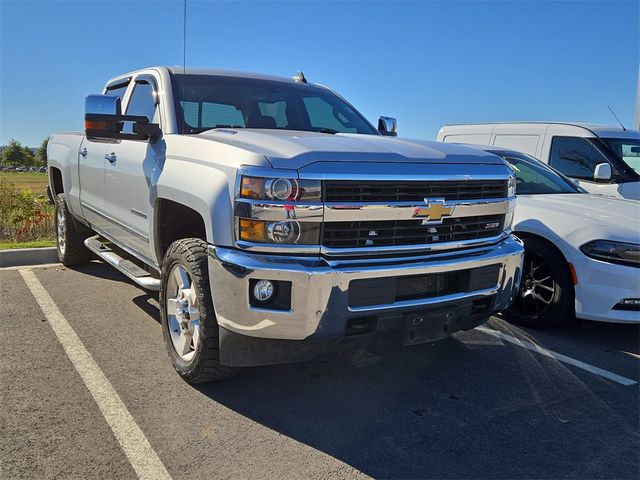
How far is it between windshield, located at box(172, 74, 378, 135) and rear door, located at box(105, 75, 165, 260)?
0.28 m

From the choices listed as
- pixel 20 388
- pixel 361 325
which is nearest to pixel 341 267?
pixel 361 325

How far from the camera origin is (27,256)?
22.8ft

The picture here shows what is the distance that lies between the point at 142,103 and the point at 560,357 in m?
3.82

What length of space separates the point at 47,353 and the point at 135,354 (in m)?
0.60

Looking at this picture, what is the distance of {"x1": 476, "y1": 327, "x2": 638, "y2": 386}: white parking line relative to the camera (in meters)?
3.87

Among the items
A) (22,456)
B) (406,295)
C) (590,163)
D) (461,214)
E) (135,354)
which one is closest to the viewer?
(22,456)

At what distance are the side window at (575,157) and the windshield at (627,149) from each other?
8.6 inches

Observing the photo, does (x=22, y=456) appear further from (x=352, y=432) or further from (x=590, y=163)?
(x=590, y=163)

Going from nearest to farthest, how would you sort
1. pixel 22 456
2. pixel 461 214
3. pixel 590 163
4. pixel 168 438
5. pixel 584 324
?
1. pixel 22 456
2. pixel 168 438
3. pixel 461 214
4. pixel 584 324
5. pixel 590 163

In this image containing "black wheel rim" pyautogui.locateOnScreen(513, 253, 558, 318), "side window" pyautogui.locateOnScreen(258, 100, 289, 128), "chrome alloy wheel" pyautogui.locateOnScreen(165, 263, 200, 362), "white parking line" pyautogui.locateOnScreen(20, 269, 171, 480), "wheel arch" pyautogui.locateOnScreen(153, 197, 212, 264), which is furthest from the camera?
"black wheel rim" pyautogui.locateOnScreen(513, 253, 558, 318)

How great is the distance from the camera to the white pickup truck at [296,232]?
2814 millimetres

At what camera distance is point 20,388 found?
339 cm

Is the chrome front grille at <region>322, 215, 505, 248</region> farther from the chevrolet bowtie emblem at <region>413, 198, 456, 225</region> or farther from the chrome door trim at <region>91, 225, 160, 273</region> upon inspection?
the chrome door trim at <region>91, 225, 160, 273</region>

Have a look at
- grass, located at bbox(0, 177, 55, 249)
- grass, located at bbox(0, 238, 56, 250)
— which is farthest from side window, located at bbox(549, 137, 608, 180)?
grass, located at bbox(0, 177, 55, 249)
